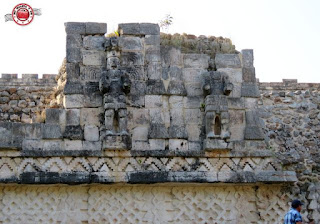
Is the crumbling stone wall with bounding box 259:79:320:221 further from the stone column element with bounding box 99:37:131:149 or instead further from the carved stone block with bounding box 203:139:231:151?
the stone column element with bounding box 99:37:131:149

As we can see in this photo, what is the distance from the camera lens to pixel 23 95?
16.4 metres

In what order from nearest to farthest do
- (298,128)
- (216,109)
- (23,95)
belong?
(216,109), (298,128), (23,95)

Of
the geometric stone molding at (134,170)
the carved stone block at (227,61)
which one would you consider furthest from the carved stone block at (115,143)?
the carved stone block at (227,61)

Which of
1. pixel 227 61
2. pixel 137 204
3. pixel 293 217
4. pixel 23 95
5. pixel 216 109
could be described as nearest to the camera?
pixel 293 217

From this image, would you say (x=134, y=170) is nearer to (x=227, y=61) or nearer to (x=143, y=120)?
(x=143, y=120)

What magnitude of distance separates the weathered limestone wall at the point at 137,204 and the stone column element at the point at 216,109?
0.93 metres

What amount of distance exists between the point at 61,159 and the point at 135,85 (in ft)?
6.62

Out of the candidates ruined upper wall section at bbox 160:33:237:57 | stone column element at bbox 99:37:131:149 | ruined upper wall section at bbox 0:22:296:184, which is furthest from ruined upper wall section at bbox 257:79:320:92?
stone column element at bbox 99:37:131:149

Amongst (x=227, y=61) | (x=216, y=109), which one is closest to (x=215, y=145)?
(x=216, y=109)

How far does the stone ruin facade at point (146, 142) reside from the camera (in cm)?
1208

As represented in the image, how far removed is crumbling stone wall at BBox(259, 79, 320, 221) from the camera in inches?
527

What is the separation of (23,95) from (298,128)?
22.6ft

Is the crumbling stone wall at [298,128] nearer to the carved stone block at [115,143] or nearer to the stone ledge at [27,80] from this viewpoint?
the carved stone block at [115,143]

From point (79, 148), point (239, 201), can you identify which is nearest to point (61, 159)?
point (79, 148)
